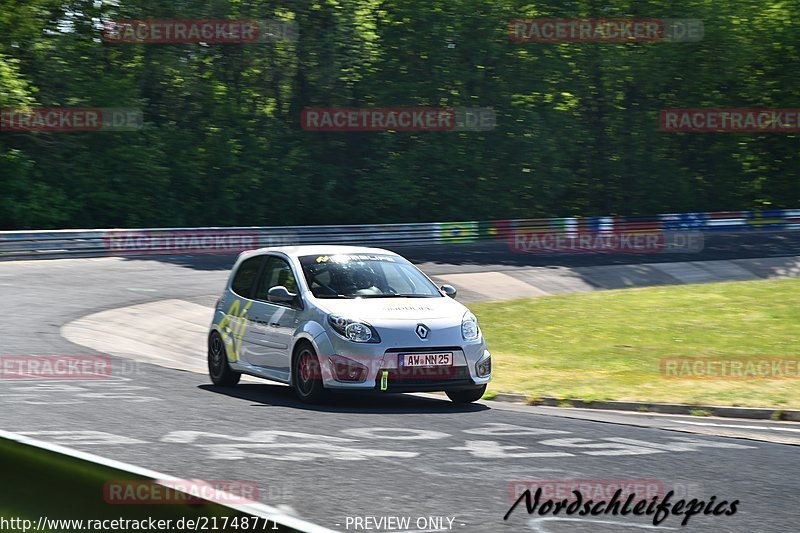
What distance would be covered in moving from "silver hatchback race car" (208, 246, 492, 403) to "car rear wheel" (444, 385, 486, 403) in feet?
0.04

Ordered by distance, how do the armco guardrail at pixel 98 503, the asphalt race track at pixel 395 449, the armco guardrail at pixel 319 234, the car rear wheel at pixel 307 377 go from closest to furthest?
1. the armco guardrail at pixel 98 503
2. the asphalt race track at pixel 395 449
3. the car rear wheel at pixel 307 377
4. the armco guardrail at pixel 319 234

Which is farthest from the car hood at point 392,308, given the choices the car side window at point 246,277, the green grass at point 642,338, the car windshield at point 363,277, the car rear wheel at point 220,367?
the green grass at point 642,338

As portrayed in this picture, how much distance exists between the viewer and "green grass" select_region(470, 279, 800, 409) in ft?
45.2

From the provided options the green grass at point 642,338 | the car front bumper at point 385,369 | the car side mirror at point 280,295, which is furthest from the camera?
the green grass at point 642,338

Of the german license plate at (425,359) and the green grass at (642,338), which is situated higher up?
the german license plate at (425,359)

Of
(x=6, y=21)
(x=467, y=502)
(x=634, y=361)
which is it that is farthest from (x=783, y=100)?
(x=467, y=502)

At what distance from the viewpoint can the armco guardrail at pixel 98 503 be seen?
3.29m

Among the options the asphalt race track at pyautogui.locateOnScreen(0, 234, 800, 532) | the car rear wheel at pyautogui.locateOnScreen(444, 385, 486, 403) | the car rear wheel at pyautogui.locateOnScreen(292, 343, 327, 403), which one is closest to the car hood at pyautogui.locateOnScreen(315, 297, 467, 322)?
the car rear wheel at pyautogui.locateOnScreen(292, 343, 327, 403)

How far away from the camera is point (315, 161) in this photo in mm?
45438

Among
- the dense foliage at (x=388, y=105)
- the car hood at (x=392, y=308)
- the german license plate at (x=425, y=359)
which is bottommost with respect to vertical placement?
→ the german license plate at (x=425, y=359)

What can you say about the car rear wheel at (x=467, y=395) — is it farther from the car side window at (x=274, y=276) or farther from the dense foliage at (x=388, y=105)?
the dense foliage at (x=388, y=105)

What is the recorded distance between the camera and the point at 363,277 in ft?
39.4

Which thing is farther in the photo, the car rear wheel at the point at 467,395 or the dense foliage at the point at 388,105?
the dense foliage at the point at 388,105

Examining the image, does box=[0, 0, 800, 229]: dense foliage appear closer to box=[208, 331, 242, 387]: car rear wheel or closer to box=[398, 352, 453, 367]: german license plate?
box=[208, 331, 242, 387]: car rear wheel
